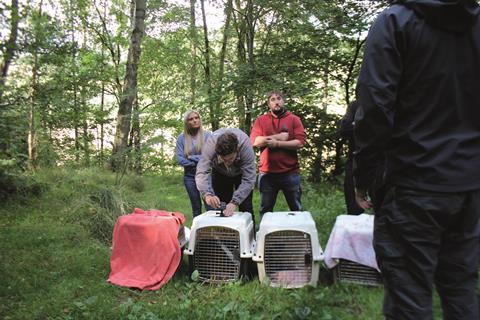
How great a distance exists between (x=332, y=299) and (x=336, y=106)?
610cm

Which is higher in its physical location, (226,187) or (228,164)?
(228,164)

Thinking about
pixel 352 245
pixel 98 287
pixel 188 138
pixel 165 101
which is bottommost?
pixel 98 287

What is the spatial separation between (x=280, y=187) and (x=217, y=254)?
1.18 m

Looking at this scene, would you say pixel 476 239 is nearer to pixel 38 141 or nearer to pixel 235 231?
pixel 235 231

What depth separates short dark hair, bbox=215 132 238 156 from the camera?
11.7ft

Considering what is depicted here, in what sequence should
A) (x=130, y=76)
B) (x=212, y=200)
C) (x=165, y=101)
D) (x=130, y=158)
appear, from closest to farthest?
(x=212, y=200)
(x=130, y=158)
(x=130, y=76)
(x=165, y=101)

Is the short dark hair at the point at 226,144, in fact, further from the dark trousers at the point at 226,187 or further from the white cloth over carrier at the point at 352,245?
the white cloth over carrier at the point at 352,245

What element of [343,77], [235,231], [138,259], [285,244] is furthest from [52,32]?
[343,77]

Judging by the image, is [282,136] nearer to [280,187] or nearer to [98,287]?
[280,187]

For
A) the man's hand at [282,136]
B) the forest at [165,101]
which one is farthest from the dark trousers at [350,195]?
the forest at [165,101]

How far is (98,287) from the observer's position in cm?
346

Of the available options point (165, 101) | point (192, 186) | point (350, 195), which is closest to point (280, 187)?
point (350, 195)

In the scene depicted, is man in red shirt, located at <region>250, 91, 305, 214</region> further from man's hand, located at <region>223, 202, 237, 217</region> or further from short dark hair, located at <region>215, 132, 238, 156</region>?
man's hand, located at <region>223, 202, 237, 217</region>

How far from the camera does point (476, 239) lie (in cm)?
166
